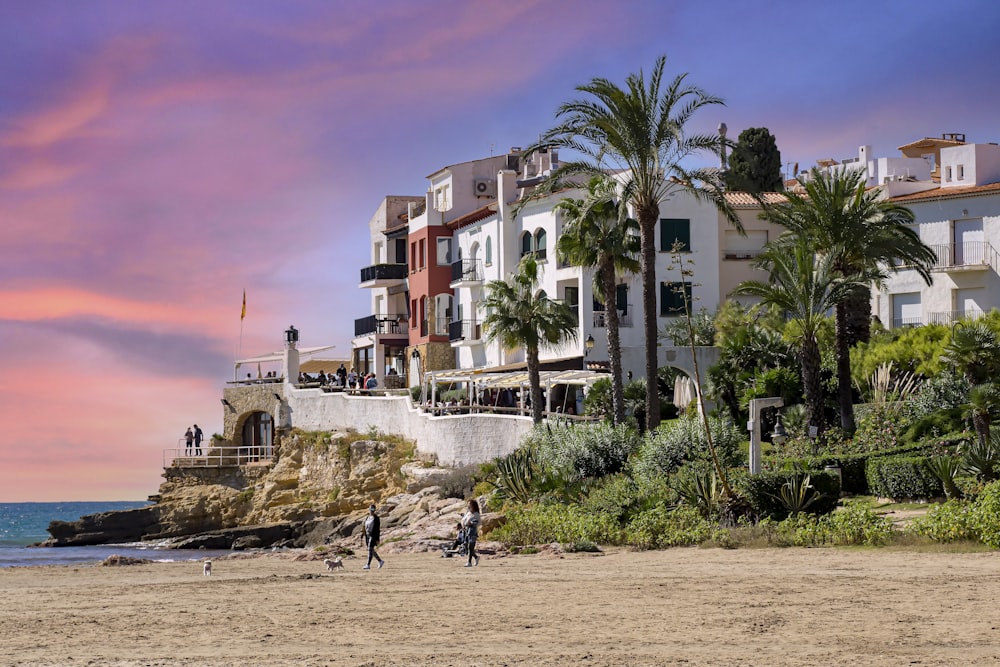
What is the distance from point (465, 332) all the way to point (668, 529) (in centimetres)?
3673

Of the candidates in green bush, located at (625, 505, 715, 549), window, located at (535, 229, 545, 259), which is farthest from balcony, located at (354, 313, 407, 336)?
green bush, located at (625, 505, 715, 549)

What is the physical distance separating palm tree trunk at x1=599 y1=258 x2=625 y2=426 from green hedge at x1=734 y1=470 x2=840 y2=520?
35.4 ft

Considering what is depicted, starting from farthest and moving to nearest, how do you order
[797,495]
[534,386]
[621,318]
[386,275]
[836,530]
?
1. [386,275]
2. [621,318]
3. [534,386]
4. [797,495]
5. [836,530]

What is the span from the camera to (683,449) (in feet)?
105

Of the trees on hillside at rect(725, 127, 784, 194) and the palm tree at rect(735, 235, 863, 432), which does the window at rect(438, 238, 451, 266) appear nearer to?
the trees on hillside at rect(725, 127, 784, 194)

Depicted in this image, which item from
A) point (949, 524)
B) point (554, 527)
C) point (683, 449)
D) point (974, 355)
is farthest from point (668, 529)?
point (974, 355)

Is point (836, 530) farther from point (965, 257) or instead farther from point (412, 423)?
point (965, 257)

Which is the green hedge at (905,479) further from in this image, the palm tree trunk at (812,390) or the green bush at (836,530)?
the palm tree trunk at (812,390)

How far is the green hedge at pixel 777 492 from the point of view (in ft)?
87.4

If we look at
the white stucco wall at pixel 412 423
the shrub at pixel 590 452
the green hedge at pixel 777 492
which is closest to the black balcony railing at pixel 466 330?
the white stucco wall at pixel 412 423

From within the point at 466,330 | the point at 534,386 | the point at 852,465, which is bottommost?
the point at 852,465

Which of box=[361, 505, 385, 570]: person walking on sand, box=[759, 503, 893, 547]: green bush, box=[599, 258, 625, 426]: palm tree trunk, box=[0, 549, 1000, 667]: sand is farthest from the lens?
box=[599, 258, 625, 426]: palm tree trunk

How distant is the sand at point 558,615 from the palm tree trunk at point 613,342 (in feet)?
45.1

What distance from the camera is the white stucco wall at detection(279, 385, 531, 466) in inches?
1725
